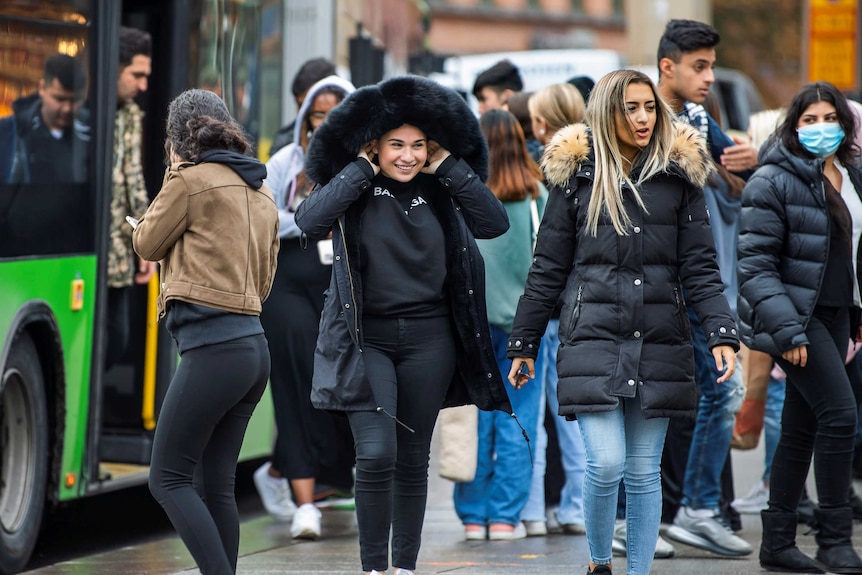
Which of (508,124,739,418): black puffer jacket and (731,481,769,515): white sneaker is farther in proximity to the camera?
(731,481,769,515): white sneaker

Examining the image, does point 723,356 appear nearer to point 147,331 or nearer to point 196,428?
point 196,428

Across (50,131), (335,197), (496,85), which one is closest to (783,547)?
(335,197)

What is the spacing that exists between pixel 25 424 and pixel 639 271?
294 centimetres

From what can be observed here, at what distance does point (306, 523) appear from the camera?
7883 millimetres

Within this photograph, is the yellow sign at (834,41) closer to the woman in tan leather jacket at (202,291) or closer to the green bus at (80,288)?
the green bus at (80,288)

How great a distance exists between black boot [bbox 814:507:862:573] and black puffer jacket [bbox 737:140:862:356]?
0.73m

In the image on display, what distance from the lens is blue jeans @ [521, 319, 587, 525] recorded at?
798 cm

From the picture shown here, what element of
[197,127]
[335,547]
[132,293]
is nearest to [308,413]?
[335,547]

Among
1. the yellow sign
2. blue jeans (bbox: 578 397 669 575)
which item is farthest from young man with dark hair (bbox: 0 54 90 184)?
the yellow sign

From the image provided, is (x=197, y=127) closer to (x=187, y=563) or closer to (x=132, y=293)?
(x=187, y=563)

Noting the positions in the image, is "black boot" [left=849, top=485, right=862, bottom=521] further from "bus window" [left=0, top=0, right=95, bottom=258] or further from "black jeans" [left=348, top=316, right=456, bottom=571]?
"bus window" [left=0, top=0, right=95, bottom=258]

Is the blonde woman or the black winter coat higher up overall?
the blonde woman

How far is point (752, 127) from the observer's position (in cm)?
869

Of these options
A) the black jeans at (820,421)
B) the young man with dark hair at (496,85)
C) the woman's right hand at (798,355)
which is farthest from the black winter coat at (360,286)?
the young man with dark hair at (496,85)
